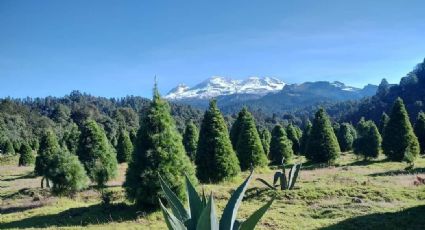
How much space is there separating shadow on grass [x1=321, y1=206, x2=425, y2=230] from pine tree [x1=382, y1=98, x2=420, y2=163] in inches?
1035

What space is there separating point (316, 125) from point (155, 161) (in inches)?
1219

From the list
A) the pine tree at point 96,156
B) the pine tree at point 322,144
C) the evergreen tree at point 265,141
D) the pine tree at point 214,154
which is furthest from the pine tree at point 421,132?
the pine tree at point 96,156

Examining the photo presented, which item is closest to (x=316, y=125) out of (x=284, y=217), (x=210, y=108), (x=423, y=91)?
(x=210, y=108)

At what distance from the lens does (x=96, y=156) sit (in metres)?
33.8

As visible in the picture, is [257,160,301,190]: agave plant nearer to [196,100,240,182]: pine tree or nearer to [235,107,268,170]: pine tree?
[196,100,240,182]: pine tree

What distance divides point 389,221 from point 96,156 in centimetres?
2399

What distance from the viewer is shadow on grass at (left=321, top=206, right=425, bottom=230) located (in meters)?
15.4

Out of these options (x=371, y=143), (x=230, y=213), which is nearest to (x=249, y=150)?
(x=371, y=143)

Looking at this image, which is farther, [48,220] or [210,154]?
[210,154]

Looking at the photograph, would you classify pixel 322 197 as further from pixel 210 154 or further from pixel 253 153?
pixel 253 153

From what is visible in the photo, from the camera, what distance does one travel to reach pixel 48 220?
61.0 ft

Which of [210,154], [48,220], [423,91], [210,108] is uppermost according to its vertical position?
[423,91]

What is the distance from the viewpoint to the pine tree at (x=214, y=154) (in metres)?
28.7

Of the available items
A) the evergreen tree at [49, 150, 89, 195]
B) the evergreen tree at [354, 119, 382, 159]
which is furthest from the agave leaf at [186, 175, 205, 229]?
the evergreen tree at [354, 119, 382, 159]
